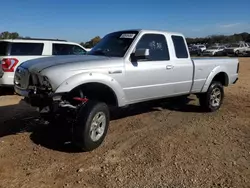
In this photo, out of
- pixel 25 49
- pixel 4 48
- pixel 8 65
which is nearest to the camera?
pixel 8 65

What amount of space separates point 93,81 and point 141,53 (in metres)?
Result: 1.17

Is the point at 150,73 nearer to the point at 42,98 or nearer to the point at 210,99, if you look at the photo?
the point at 42,98

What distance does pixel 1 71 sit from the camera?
34.3 feet

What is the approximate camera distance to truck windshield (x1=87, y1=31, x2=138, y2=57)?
637cm

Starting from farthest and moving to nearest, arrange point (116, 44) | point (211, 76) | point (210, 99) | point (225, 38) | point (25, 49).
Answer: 1. point (225, 38)
2. point (25, 49)
3. point (210, 99)
4. point (211, 76)
5. point (116, 44)

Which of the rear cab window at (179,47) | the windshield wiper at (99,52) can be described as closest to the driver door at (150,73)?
the rear cab window at (179,47)

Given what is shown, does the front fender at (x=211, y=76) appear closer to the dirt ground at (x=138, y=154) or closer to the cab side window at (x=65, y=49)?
the dirt ground at (x=138, y=154)

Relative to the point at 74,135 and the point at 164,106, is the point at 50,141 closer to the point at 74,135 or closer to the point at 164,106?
the point at 74,135

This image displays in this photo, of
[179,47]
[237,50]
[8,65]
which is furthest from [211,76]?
[237,50]

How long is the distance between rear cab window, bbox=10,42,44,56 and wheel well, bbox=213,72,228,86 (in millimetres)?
Answer: 6156

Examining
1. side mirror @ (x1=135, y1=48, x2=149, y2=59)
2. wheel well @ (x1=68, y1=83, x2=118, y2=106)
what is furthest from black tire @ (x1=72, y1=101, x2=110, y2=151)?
side mirror @ (x1=135, y1=48, x2=149, y2=59)

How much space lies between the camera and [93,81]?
5.41m

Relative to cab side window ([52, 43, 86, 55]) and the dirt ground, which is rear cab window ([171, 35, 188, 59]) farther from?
cab side window ([52, 43, 86, 55])

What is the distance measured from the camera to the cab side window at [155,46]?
6594 mm
